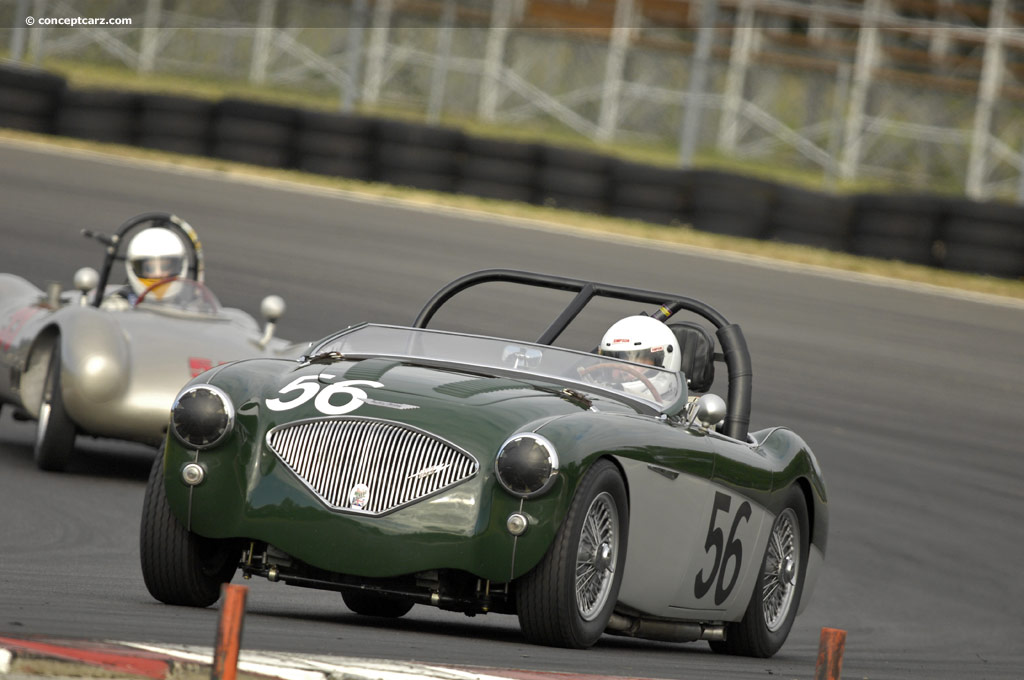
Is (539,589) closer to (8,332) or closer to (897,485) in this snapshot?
(8,332)

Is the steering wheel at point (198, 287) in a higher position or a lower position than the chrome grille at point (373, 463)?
higher

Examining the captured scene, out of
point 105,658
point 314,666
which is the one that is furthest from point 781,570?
point 105,658

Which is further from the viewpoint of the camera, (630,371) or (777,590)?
(777,590)

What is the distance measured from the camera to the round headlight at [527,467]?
5.24m

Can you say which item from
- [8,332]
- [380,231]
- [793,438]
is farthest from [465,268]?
[793,438]

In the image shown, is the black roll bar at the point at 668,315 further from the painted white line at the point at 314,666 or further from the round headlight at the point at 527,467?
the painted white line at the point at 314,666

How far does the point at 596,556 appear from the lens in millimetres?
5496

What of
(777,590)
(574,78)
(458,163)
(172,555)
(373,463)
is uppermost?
(574,78)

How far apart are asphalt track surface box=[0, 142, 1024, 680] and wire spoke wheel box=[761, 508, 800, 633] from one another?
215mm

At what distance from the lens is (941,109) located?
2822cm

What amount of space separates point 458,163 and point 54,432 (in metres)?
13.4

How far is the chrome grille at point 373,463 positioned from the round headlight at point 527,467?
0.38ft

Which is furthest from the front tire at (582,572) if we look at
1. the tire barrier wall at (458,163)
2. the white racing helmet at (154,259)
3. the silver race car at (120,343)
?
the tire barrier wall at (458,163)

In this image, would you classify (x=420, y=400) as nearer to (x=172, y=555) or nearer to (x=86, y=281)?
(x=172, y=555)
